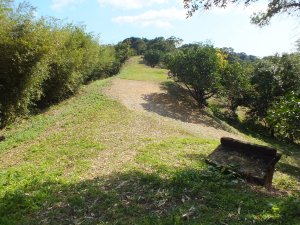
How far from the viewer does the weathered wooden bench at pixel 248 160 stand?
7484 millimetres

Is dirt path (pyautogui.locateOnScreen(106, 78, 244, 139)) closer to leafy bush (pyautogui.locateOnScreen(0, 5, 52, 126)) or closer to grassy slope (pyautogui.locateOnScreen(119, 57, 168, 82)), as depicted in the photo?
grassy slope (pyautogui.locateOnScreen(119, 57, 168, 82))

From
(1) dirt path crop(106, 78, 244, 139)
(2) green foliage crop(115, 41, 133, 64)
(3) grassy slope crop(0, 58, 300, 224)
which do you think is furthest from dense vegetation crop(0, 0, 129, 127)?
(2) green foliage crop(115, 41, 133, 64)

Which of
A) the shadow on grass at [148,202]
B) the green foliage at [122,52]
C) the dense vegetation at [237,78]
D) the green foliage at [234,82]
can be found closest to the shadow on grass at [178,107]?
the dense vegetation at [237,78]

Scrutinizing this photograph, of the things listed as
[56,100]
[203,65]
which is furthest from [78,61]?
[203,65]

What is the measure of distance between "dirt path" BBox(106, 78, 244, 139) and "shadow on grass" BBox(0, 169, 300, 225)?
8.33m

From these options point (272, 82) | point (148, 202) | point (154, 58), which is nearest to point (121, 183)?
point (148, 202)

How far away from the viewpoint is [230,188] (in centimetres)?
664

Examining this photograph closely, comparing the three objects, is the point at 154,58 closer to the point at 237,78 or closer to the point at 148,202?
the point at 237,78

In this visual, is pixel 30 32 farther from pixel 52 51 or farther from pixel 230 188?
pixel 230 188

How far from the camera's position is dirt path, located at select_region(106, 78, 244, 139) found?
1721cm

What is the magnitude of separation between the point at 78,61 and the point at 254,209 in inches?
636

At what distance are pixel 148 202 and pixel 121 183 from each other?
4.01 feet

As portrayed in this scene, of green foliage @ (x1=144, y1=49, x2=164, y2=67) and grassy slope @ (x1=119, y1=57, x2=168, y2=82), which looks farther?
green foliage @ (x1=144, y1=49, x2=164, y2=67)

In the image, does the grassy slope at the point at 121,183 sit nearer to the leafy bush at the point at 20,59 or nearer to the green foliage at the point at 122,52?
the leafy bush at the point at 20,59
